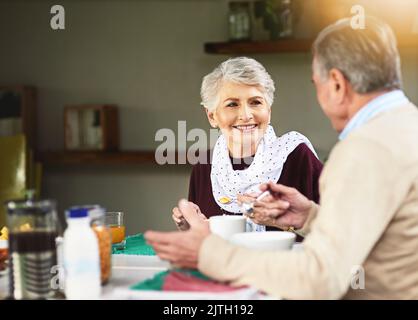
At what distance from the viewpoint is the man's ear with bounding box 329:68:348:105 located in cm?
154

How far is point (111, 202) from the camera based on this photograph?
17.1 feet

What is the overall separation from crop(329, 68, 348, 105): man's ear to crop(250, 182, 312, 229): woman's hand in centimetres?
45

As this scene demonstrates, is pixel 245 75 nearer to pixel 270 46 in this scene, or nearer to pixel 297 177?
pixel 297 177

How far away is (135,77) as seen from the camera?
5.09 meters

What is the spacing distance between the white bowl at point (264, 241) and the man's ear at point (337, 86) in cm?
35

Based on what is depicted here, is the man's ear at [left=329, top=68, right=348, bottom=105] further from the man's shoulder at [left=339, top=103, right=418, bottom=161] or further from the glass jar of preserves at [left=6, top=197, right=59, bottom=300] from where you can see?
the glass jar of preserves at [left=6, top=197, right=59, bottom=300]

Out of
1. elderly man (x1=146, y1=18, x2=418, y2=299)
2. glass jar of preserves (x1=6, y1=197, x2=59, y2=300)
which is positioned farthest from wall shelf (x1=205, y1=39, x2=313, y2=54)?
glass jar of preserves (x1=6, y1=197, x2=59, y2=300)

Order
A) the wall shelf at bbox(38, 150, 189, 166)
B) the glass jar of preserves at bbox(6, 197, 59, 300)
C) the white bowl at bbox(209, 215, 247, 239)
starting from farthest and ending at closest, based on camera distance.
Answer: the wall shelf at bbox(38, 150, 189, 166), the white bowl at bbox(209, 215, 247, 239), the glass jar of preserves at bbox(6, 197, 59, 300)

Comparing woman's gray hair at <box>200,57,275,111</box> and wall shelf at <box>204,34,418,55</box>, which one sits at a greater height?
wall shelf at <box>204,34,418,55</box>

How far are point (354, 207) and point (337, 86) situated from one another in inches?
12.9

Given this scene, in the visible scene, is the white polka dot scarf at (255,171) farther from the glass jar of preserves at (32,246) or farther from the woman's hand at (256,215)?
the glass jar of preserves at (32,246)

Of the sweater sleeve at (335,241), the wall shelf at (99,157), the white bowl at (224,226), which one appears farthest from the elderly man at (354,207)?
the wall shelf at (99,157)

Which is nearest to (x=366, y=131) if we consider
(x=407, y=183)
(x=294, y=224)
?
(x=407, y=183)

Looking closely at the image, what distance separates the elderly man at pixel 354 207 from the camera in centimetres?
136
